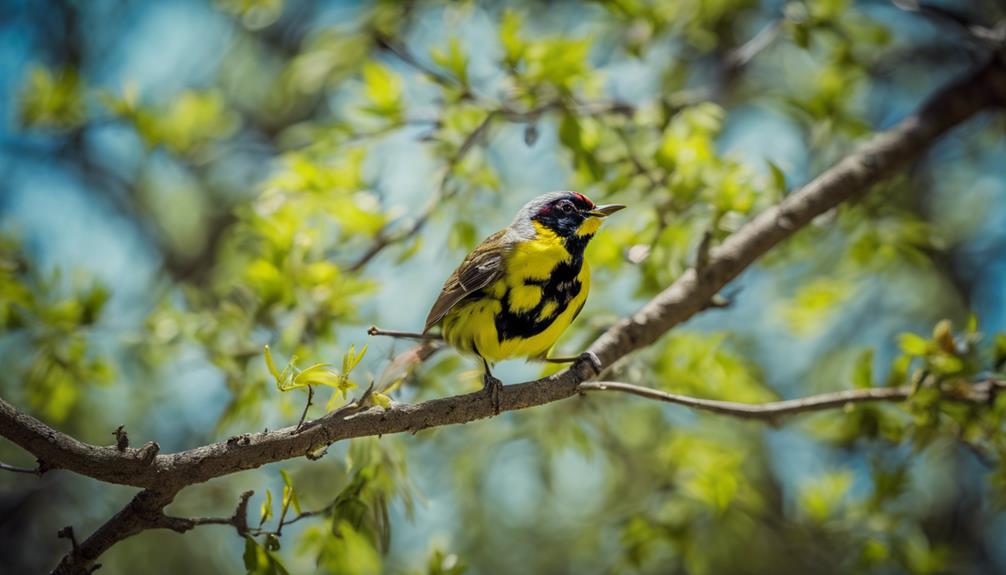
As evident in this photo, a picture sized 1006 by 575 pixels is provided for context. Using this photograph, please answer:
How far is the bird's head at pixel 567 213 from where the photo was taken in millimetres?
4152

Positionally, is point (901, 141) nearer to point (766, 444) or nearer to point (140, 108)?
point (766, 444)

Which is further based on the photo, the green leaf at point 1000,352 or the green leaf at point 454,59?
the green leaf at point 454,59

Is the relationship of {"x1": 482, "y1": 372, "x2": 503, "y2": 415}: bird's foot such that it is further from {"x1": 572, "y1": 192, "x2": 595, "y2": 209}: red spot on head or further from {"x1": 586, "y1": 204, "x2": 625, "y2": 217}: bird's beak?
{"x1": 572, "y1": 192, "x2": 595, "y2": 209}: red spot on head

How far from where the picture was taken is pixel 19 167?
6.98 m

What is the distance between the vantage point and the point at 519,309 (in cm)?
389

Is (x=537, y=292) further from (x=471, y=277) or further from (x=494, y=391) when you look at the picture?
(x=494, y=391)

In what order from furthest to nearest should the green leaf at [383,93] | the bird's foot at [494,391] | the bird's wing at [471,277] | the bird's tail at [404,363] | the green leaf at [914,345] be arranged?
the green leaf at [383,93] < the bird's wing at [471,277] < the green leaf at [914,345] < the bird's tail at [404,363] < the bird's foot at [494,391]

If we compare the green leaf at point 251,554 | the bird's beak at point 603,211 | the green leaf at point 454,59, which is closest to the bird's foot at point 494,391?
the green leaf at point 251,554

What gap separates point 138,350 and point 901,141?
4236 mm

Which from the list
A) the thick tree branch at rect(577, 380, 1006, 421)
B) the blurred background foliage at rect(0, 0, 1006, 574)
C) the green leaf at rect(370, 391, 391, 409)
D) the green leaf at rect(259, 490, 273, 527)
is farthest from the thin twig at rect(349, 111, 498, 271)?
the green leaf at rect(259, 490, 273, 527)

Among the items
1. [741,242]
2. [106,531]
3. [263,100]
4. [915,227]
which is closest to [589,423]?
[741,242]

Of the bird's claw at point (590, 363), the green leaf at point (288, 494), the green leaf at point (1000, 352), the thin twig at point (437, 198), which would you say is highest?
the thin twig at point (437, 198)

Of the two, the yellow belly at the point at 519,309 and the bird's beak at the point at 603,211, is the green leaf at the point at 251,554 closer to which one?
the yellow belly at the point at 519,309

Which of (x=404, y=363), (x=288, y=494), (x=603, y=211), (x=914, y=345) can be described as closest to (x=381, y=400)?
(x=288, y=494)
